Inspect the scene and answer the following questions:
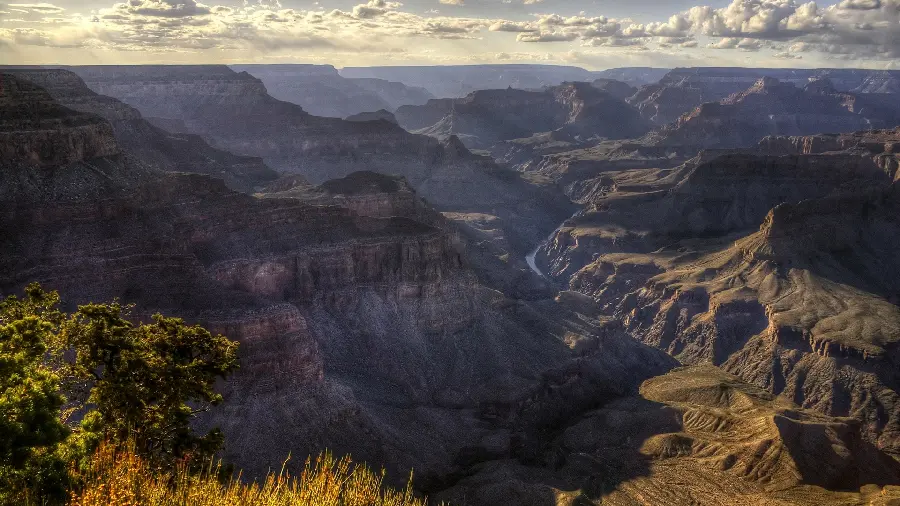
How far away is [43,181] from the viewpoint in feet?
236

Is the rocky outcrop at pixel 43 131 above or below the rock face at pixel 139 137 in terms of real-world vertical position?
above

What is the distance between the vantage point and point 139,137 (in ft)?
422

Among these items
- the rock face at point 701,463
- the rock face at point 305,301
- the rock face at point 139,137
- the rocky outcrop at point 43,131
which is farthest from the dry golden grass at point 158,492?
the rock face at point 139,137

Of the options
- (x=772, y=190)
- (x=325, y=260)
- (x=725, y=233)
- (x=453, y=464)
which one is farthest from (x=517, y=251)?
(x=453, y=464)

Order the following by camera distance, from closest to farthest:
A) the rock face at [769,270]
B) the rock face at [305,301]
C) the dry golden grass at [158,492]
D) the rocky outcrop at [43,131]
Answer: the dry golden grass at [158,492]
the rock face at [305,301]
the rocky outcrop at [43,131]
the rock face at [769,270]

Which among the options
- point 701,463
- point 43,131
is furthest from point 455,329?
point 43,131

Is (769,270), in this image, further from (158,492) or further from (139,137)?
(158,492)

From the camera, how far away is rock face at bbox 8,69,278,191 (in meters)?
123

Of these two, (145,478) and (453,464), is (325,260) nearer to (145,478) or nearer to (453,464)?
(453,464)

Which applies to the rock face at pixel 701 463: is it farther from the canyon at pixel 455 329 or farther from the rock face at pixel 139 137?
the rock face at pixel 139 137

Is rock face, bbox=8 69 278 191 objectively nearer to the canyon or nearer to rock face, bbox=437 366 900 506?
the canyon

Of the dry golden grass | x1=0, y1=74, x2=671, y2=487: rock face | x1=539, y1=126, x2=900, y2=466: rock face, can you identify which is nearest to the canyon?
x1=0, y1=74, x2=671, y2=487: rock face

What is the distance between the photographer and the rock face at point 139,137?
12281 centimetres

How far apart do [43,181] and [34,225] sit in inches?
262
